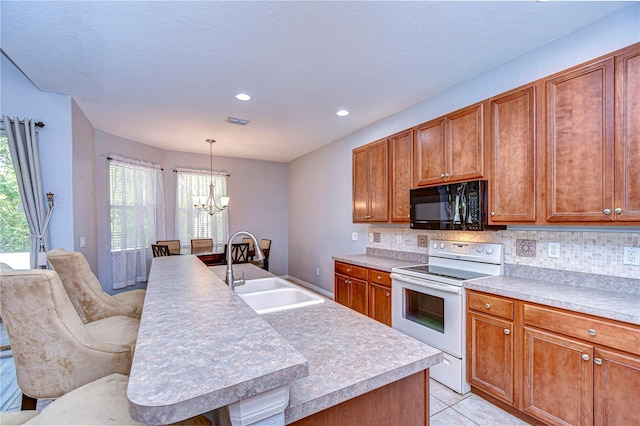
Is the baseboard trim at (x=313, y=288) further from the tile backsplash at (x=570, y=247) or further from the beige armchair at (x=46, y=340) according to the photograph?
the beige armchair at (x=46, y=340)

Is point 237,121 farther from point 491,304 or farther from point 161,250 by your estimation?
point 491,304

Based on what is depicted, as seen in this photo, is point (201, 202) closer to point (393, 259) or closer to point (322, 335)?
point (393, 259)

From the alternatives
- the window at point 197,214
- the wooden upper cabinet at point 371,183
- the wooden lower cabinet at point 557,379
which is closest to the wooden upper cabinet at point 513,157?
the wooden lower cabinet at point 557,379

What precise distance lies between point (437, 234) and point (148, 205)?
4469 millimetres

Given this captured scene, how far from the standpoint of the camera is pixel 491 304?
205 centimetres

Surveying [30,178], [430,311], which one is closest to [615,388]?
[430,311]

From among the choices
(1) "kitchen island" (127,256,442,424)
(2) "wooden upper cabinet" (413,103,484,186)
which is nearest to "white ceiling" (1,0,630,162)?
(2) "wooden upper cabinet" (413,103,484,186)

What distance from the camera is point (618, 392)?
4.91 feet

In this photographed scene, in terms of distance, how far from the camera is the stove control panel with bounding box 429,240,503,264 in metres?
2.43

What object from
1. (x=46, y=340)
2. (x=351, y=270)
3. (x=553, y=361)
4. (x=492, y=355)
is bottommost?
(x=492, y=355)

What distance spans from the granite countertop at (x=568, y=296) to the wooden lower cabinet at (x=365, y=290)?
0.92 m

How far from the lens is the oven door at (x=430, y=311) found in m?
2.23

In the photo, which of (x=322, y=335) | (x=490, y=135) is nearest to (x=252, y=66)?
(x=490, y=135)

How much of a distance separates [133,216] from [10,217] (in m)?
1.81
